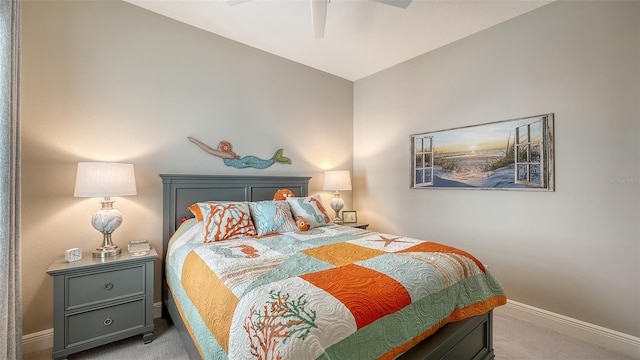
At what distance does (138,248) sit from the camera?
7.16 feet

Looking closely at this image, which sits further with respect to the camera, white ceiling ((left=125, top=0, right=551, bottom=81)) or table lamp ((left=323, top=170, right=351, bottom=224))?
table lamp ((left=323, top=170, right=351, bottom=224))

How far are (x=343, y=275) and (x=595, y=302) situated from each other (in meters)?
2.30

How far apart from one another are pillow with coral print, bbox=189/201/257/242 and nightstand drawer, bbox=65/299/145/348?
0.71m

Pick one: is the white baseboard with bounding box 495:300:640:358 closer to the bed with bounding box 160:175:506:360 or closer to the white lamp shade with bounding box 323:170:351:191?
the bed with bounding box 160:175:506:360

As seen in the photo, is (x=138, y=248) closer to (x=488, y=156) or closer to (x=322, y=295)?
(x=322, y=295)

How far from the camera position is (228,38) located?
9.71 ft

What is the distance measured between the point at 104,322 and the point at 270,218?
53.9 inches

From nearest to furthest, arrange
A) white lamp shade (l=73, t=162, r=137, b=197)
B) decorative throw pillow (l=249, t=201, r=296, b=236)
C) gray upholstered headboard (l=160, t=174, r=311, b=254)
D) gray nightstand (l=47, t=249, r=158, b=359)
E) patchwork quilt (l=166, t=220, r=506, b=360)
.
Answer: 1. patchwork quilt (l=166, t=220, r=506, b=360)
2. gray nightstand (l=47, t=249, r=158, b=359)
3. white lamp shade (l=73, t=162, r=137, b=197)
4. decorative throw pillow (l=249, t=201, r=296, b=236)
5. gray upholstered headboard (l=160, t=174, r=311, b=254)

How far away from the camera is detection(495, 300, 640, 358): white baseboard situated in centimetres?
200

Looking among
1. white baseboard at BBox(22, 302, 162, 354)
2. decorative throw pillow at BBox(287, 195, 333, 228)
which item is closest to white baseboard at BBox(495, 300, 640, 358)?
decorative throw pillow at BBox(287, 195, 333, 228)

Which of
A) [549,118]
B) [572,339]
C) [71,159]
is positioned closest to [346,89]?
[549,118]

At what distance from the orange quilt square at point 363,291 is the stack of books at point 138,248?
1556mm

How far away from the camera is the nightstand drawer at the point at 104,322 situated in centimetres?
182

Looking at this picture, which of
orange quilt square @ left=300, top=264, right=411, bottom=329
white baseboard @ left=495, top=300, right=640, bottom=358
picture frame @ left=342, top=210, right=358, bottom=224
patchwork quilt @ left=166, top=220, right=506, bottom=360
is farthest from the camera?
picture frame @ left=342, top=210, right=358, bottom=224
